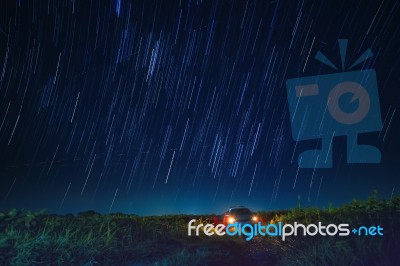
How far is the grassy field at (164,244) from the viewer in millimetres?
8148

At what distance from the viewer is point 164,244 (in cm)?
1062

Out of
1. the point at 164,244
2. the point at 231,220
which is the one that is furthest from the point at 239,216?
the point at 164,244

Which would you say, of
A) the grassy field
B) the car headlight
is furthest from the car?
the grassy field

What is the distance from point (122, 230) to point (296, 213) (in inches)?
190

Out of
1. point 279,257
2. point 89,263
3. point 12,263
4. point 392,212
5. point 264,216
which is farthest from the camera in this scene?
point 264,216

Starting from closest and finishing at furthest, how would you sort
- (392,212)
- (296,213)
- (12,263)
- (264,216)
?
(12,263) < (392,212) < (296,213) < (264,216)

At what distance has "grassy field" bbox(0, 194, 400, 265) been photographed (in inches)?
321

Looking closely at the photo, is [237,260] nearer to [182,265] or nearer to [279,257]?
[279,257]

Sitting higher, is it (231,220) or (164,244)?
(231,220)

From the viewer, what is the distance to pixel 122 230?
10.2 metres

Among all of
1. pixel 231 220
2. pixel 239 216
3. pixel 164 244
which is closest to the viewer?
pixel 164 244

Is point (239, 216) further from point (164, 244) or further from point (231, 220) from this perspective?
point (164, 244)

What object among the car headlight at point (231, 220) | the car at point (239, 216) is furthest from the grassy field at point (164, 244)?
the car at point (239, 216)

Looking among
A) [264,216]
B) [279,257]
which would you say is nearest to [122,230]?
[279,257]
